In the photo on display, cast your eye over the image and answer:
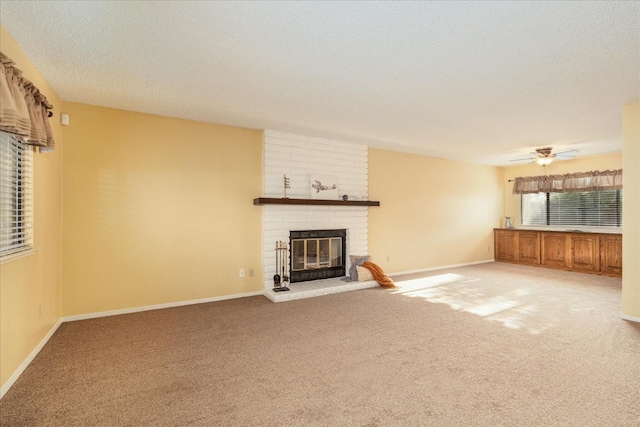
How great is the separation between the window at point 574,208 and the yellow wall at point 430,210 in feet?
2.22

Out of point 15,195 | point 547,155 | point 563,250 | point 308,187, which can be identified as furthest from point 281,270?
point 563,250

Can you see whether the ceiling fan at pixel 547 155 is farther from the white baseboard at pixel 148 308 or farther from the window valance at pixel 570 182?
the white baseboard at pixel 148 308

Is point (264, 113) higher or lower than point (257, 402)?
higher

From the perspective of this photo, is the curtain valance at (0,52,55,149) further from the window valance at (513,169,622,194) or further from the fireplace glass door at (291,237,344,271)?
the window valance at (513,169,622,194)

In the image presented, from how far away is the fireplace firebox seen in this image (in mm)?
4969

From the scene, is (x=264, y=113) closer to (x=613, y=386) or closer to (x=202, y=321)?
(x=202, y=321)

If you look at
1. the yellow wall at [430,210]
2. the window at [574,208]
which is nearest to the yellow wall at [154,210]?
the yellow wall at [430,210]

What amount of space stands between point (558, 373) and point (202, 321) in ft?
10.9

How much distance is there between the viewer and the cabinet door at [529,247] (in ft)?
23.0

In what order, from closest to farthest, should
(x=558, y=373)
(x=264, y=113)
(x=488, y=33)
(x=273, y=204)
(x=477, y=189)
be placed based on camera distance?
(x=488, y=33) → (x=558, y=373) → (x=264, y=113) → (x=273, y=204) → (x=477, y=189)

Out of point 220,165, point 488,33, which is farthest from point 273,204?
point 488,33

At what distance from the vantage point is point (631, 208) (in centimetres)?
354

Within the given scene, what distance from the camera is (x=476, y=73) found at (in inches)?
109

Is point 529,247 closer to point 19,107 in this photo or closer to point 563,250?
point 563,250
